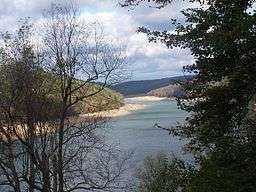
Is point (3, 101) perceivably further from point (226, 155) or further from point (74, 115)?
point (226, 155)

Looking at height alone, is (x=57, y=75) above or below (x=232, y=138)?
above

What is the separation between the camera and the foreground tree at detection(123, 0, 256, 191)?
36.2 ft

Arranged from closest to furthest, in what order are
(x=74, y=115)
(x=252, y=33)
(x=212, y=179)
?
(x=252, y=33) → (x=212, y=179) → (x=74, y=115)

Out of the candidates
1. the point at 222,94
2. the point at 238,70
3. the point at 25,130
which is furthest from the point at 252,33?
the point at 25,130

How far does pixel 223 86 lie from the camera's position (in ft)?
39.5

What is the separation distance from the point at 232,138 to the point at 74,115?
11309mm

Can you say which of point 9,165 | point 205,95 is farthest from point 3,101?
point 205,95

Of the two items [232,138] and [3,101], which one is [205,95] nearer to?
[232,138]

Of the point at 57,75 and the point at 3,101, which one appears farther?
the point at 57,75

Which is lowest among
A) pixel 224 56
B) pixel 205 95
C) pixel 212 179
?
pixel 212 179

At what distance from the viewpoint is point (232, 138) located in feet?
A: 38.9

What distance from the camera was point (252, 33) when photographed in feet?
36.1

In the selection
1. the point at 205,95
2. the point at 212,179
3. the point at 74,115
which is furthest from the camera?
the point at 74,115

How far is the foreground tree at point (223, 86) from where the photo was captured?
11.0m
